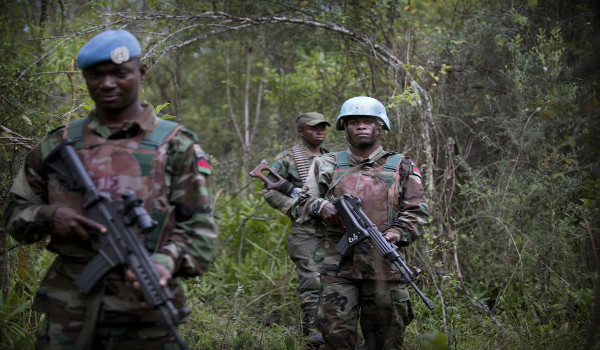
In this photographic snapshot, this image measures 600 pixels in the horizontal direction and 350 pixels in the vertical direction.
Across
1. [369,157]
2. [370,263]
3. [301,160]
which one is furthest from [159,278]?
[301,160]

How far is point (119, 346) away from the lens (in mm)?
2543

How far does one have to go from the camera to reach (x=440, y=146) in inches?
268

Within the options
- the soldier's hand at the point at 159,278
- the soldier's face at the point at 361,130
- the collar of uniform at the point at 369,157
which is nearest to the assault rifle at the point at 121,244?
the soldier's hand at the point at 159,278

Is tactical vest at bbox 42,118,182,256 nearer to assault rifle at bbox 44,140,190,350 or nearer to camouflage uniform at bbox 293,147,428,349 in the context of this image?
assault rifle at bbox 44,140,190,350

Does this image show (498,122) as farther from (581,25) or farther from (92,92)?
(92,92)

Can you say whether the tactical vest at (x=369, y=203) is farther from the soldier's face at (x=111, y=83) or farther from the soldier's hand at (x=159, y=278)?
the soldier's face at (x=111, y=83)

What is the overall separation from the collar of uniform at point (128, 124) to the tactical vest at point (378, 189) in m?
1.93

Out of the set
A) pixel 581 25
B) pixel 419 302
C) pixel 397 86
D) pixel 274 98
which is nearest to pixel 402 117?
pixel 397 86

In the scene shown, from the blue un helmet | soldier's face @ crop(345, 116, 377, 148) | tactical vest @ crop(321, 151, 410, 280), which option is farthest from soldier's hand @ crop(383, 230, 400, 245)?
the blue un helmet

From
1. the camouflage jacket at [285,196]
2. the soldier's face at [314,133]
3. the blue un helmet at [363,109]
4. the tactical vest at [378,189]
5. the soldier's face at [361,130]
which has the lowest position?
the camouflage jacket at [285,196]

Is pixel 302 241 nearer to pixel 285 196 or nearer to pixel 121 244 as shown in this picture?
pixel 285 196

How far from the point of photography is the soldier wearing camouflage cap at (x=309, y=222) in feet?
19.1

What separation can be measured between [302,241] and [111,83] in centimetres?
364

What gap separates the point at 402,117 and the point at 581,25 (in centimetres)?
250
